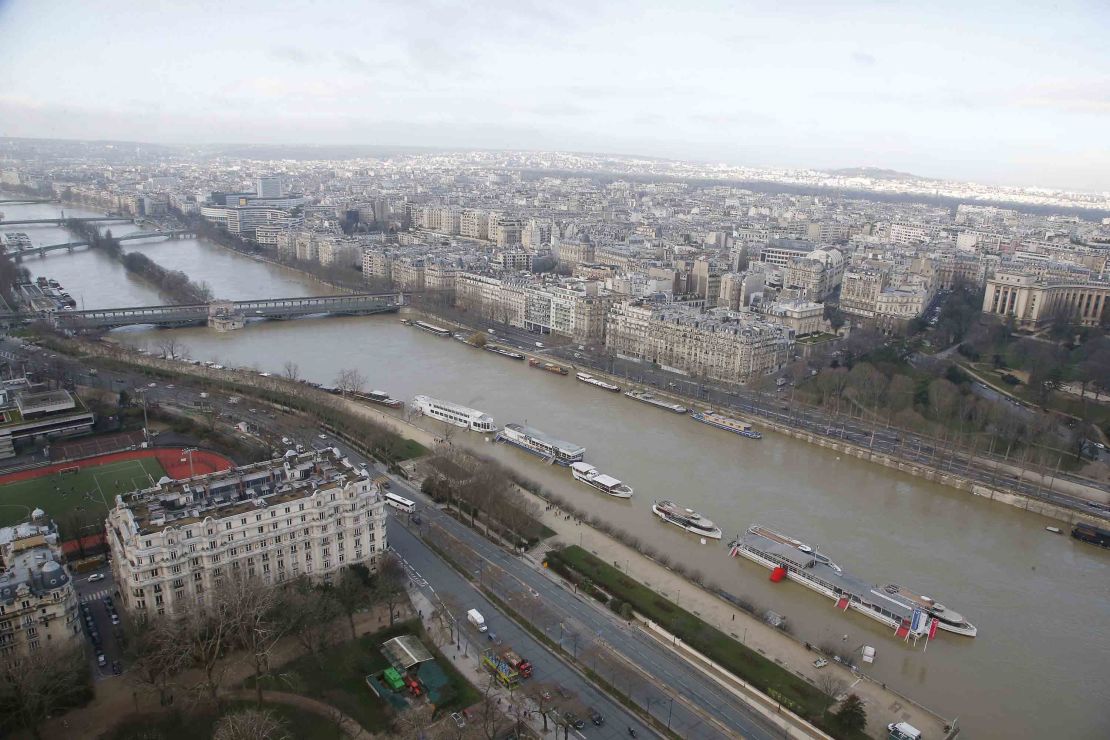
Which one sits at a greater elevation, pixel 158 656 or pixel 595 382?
pixel 158 656

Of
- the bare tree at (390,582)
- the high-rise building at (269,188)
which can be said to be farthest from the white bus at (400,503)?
the high-rise building at (269,188)

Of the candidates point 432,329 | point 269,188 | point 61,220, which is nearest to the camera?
point 432,329

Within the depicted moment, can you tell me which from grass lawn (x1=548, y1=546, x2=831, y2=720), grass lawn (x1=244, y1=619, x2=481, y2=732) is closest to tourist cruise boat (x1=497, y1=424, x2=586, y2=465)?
grass lawn (x1=548, y1=546, x2=831, y2=720)

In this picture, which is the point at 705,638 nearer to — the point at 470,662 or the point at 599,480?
the point at 470,662

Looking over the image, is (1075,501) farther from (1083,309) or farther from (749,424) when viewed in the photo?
(1083,309)

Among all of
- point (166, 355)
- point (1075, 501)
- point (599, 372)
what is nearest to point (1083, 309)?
point (1075, 501)

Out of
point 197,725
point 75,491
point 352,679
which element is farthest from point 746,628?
point 75,491
